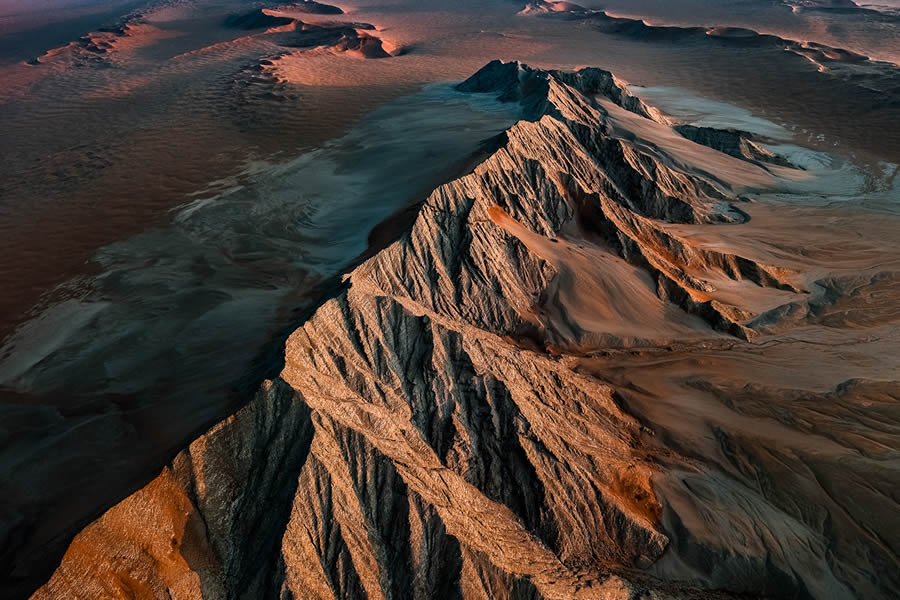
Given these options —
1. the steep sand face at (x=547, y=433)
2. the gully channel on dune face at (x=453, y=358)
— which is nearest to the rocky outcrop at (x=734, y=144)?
the gully channel on dune face at (x=453, y=358)

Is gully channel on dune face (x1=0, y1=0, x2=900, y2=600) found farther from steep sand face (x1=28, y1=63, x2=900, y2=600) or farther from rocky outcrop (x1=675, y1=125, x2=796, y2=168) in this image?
rocky outcrop (x1=675, y1=125, x2=796, y2=168)

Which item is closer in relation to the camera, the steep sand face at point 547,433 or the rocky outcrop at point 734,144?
the steep sand face at point 547,433

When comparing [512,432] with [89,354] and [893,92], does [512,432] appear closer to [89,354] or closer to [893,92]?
[89,354]

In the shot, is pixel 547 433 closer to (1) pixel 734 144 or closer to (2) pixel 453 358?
(2) pixel 453 358

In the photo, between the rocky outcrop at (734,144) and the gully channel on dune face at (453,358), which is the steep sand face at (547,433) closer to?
the gully channel on dune face at (453,358)

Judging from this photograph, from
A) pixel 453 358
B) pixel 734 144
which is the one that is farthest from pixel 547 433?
pixel 734 144

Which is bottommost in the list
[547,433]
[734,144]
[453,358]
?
[547,433]

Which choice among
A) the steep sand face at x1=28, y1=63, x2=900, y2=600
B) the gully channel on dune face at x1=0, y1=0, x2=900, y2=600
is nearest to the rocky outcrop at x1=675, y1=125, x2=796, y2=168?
the gully channel on dune face at x1=0, y1=0, x2=900, y2=600
